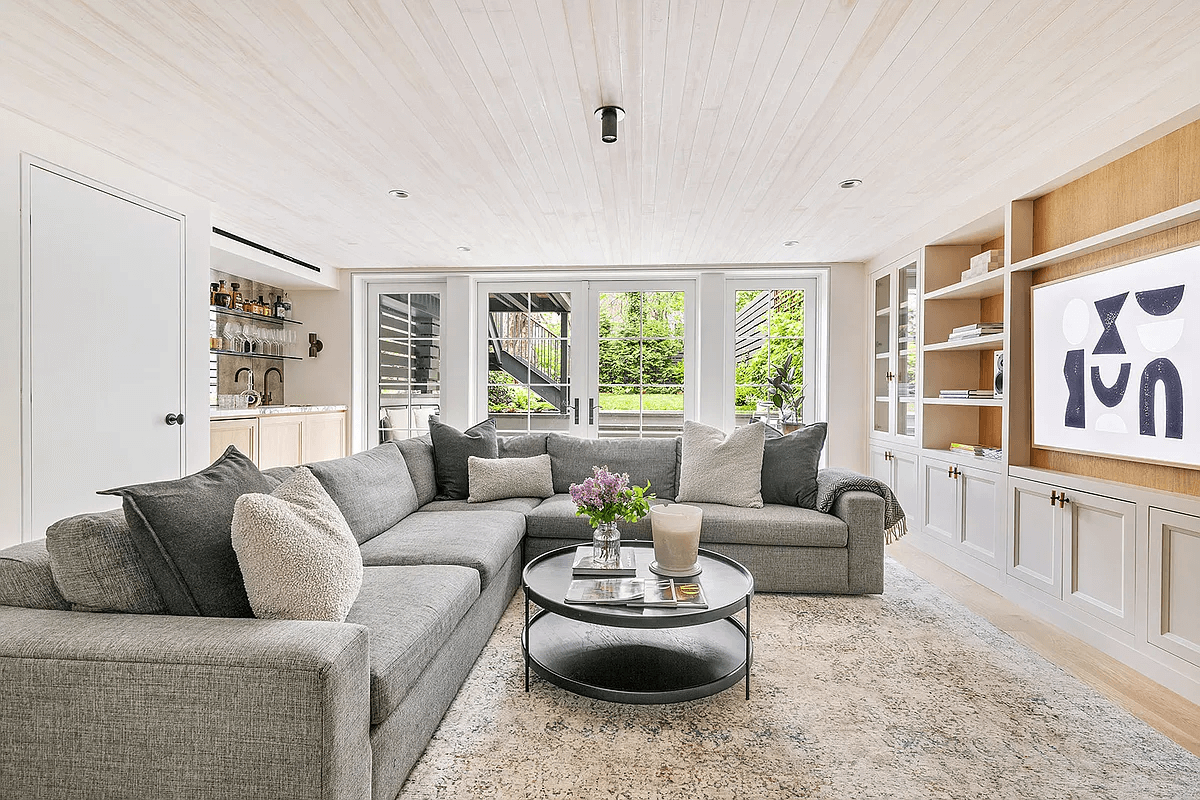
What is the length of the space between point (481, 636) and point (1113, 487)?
2.74m

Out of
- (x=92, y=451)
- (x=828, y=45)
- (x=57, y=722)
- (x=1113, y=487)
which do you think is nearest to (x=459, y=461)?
(x=92, y=451)

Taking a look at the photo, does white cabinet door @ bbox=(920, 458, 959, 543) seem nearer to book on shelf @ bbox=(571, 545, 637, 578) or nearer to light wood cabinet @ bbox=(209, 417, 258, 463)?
book on shelf @ bbox=(571, 545, 637, 578)

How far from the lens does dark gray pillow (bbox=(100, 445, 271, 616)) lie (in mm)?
1452

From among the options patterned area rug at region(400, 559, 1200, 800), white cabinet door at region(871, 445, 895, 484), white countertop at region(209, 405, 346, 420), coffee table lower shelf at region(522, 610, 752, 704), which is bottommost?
patterned area rug at region(400, 559, 1200, 800)

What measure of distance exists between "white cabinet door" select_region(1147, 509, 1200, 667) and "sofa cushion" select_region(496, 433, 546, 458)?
10.3ft

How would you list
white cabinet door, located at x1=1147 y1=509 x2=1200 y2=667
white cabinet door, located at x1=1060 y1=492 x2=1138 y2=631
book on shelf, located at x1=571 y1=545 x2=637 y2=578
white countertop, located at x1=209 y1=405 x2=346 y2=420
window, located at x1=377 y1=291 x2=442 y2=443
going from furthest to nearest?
1. window, located at x1=377 y1=291 x2=442 y2=443
2. white countertop, located at x1=209 y1=405 x2=346 y2=420
3. white cabinet door, located at x1=1060 y1=492 x2=1138 y2=631
4. book on shelf, located at x1=571 y1=545 x2=637 y2=578
5. white cabinet door, located at x1=1147 y1=509 x2=1200 y2=667

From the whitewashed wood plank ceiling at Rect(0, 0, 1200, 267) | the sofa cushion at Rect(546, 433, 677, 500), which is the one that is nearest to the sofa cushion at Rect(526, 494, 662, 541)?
the sofa cushion at Rect(546, 433, 677, 500)

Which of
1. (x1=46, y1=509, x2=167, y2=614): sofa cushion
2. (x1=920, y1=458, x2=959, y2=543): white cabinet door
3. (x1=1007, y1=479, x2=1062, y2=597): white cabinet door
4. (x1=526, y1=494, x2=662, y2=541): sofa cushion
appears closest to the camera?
(x1=46, y1=509, x2=167, y2=614): sofa cushion

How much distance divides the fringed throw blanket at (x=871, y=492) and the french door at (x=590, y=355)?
2.43 m

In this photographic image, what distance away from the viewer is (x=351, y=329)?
605cm

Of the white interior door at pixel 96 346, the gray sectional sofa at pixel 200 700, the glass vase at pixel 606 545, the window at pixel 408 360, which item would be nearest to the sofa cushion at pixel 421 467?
the white interior door at pixel 96 346

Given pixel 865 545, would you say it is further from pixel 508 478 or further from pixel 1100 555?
pixel 508 478

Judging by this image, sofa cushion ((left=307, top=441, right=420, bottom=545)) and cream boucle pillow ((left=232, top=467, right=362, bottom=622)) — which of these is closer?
cream boucle pillow ((left=232, top=467, right=362, bottom=622))

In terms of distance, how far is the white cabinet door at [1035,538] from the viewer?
2.97 m
